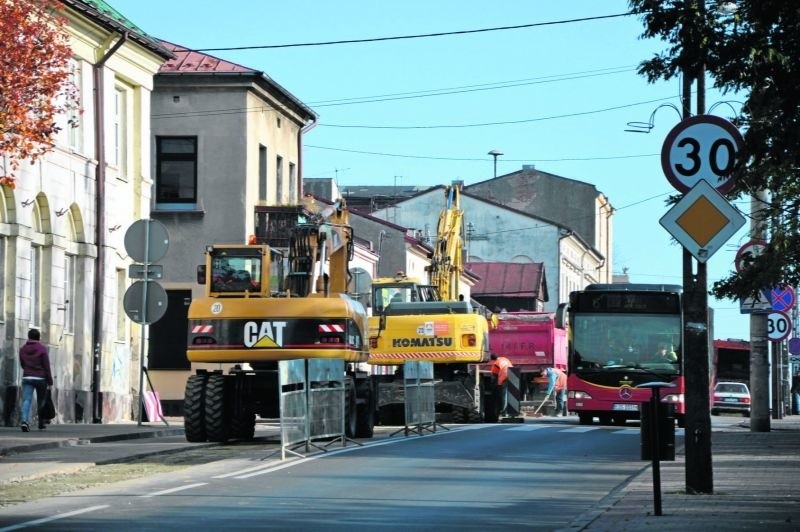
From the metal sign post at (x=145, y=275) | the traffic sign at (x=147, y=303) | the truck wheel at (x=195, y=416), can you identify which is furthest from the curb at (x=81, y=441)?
the traffic sign at (x=147, y=303)

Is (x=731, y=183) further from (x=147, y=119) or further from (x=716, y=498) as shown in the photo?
(x=147, y=119)

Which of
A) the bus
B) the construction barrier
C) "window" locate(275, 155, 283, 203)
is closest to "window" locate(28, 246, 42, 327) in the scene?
the bus

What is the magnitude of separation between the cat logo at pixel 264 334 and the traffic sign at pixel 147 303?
2.16m

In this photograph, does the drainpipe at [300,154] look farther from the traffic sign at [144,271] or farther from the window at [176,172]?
the traffic sign at [144,271]

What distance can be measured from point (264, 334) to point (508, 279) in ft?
229

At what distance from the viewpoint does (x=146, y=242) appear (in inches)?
1136

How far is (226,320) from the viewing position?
26750 mm

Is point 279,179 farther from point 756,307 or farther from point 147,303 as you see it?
point 147,303

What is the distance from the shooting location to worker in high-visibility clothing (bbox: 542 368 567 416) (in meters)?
55.2

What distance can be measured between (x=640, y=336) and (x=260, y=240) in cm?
1468

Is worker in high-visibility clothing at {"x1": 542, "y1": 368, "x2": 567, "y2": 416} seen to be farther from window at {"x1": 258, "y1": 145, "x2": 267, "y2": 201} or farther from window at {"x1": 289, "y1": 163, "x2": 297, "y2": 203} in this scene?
window at {"x1": 258, "y1": 145, "x2": 267, "y2": 201}

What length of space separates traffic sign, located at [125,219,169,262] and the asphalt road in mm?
6153

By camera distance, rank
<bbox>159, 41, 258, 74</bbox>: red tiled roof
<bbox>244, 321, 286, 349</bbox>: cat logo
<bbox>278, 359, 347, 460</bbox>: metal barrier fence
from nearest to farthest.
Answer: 1. <bbox>278, 359, 347, 460</bbox>: metal barrier fence
2. <bbox>244, 321, 286, 349</bbox>: cat logo
3. <bbox>159, 41, 258, 74</bbox>: red tiled roof

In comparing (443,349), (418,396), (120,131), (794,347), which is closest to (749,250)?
(418,396)
